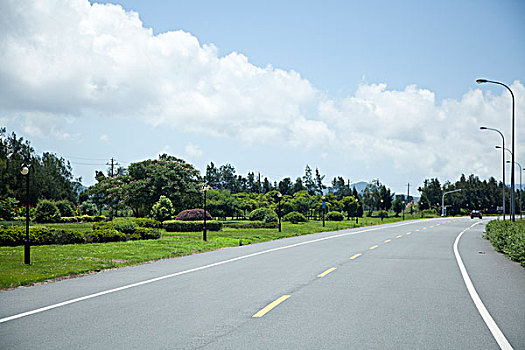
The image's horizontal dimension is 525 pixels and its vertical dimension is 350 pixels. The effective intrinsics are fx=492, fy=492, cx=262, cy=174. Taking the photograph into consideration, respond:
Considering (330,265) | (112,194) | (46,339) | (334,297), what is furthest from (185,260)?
(112,194)

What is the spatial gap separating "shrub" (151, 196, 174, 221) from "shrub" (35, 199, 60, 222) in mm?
8108

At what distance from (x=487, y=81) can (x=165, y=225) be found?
2321 centimetres

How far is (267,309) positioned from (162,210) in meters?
36.3

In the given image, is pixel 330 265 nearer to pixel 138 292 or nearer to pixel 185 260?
pixel 185 260

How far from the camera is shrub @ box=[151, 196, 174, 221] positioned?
43.6m

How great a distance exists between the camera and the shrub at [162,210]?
43562mm

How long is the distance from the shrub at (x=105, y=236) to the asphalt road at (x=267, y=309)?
10.2 meters

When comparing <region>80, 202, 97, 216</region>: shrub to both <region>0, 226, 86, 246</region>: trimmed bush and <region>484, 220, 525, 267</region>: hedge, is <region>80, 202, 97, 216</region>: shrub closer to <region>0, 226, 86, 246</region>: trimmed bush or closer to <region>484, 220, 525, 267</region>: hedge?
<region>0, 226, 86, 246</region>: trimmed bush

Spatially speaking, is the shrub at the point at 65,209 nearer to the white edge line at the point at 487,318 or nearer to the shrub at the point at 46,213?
the shrub at the point at 46,213

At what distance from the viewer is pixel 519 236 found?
18125mm

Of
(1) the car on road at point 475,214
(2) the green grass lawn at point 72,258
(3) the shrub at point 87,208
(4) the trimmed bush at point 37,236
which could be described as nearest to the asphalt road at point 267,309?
(2) the green grass lawn at point 72,258

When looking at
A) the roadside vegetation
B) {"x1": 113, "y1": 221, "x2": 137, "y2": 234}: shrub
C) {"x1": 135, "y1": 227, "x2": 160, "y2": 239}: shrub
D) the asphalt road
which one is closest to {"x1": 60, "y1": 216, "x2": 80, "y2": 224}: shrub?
the roadside vegetation

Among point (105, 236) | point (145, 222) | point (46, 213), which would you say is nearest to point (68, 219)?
point (46, 213)

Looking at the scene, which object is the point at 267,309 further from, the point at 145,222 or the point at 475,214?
the point at 475,214
